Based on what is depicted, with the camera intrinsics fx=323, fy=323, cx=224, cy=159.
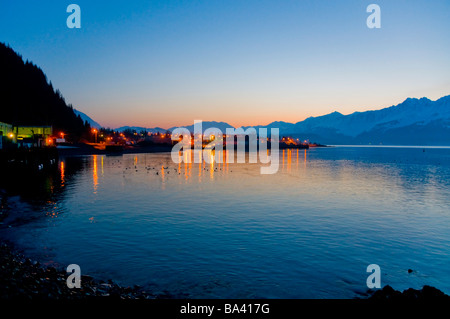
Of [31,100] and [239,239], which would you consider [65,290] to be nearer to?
[239,239]

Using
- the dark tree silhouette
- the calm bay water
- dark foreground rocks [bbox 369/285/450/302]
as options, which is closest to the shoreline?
dark foreground rocks [bbox 369/285/450/302]

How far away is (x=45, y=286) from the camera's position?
1066 centimetres

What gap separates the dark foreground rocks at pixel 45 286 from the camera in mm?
9867

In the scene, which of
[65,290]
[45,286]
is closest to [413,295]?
[65,290]

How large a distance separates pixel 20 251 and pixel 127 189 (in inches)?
952

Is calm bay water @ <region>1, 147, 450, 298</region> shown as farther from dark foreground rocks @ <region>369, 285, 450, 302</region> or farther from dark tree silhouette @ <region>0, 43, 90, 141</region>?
dark tree silhouette @ <region>0, 43, 90, 141</region>

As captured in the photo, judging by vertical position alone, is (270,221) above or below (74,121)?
below

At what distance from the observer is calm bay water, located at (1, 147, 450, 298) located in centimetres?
1311

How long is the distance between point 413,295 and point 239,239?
32.0ft

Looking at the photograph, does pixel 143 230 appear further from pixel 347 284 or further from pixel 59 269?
pixel 347 284

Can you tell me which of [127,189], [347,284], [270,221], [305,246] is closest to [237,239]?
[305,246]

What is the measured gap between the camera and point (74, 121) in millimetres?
170625

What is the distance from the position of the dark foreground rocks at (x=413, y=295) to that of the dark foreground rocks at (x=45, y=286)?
789 centimetres

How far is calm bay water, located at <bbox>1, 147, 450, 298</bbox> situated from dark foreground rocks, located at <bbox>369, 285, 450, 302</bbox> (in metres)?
1.09
